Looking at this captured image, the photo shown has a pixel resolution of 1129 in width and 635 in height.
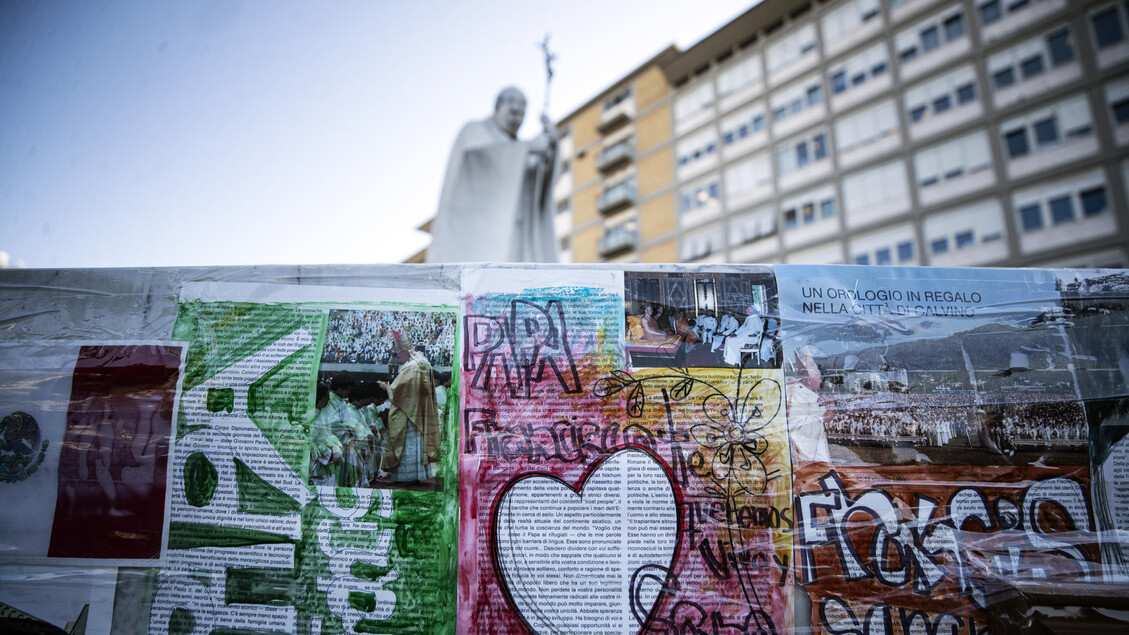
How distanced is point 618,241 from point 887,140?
12.6m

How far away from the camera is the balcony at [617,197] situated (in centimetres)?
3077

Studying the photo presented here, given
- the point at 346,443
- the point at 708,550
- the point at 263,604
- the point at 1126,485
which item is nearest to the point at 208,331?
the point at 346,443

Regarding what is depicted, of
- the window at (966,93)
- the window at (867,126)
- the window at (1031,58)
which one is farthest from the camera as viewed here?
the window at (867,126)

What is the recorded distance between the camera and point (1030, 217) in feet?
61.1

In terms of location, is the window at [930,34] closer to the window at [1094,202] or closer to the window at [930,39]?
the window at [930,39]

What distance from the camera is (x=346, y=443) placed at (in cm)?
206

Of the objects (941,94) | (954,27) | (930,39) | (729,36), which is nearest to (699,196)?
(729,36)

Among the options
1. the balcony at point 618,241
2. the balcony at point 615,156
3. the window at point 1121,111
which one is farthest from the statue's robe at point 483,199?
the balcony at point 615,156

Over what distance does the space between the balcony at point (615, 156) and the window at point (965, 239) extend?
15.6 metres

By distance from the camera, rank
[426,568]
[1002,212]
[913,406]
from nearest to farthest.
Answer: [426,568] → [913,406] → [1002,212]

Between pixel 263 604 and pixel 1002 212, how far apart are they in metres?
22.6

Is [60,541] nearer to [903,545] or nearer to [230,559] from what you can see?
[230,559]

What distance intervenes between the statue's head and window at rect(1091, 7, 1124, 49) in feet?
68.6

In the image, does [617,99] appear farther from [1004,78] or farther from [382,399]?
[382,399]
